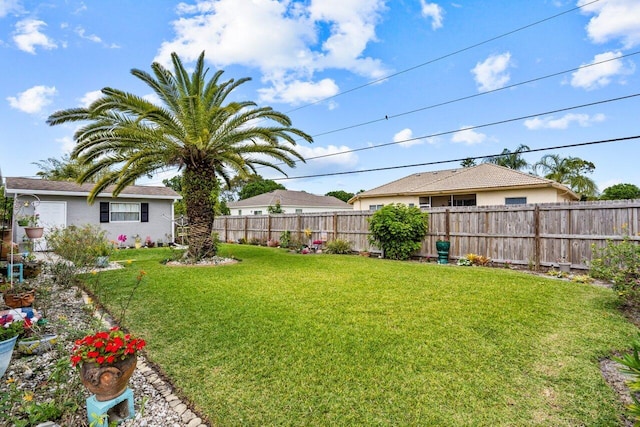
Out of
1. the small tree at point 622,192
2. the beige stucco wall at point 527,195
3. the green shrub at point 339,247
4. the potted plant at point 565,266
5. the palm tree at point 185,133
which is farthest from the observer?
the small tree at point 622,192

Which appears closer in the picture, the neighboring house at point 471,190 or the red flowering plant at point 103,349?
the red flowering plant at point 103,349

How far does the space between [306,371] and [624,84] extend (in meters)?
13.7

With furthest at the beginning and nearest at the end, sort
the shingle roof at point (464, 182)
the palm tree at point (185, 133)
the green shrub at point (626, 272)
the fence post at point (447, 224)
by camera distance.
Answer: the shingle roof at point (464, 182) → the fence post at point (447, 224) → the palm tree at point (185, 133) → the green shrub at point (626, 272)

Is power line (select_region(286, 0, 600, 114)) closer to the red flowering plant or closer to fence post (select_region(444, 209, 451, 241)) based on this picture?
fence post (select_region(444, 209, 451, 241))

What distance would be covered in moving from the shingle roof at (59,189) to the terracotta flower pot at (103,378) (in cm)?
1219

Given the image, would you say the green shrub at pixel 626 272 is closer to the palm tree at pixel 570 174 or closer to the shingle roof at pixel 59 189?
the shingle roof at pixel 59 189

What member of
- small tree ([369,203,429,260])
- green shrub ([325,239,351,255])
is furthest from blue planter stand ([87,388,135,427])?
green shrub ([325,239,351,255])

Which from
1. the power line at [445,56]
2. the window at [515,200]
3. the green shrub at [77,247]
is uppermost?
the power line at [445,56]

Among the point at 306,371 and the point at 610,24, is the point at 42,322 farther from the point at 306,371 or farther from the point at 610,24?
the point at 610,24

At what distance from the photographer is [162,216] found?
1802 cm

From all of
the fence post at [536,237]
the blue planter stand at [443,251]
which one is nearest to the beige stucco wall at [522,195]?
the fence post at [536,237]

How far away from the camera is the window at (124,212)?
16375 millimetres

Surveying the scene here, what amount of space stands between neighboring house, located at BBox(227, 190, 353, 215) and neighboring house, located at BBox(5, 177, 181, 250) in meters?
12.9

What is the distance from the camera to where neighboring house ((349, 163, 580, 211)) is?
609 inches
